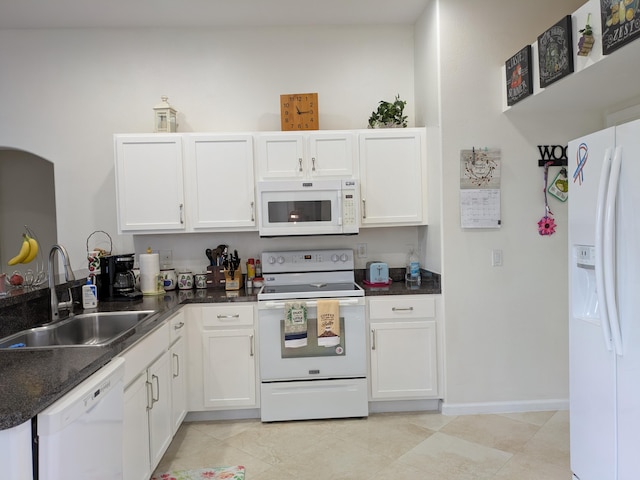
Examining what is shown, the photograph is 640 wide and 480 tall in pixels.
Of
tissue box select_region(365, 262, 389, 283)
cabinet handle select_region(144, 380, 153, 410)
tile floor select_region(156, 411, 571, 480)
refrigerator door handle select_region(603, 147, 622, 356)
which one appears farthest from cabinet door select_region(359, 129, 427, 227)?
cabinet handle select_region(144, 380, 153, 410)

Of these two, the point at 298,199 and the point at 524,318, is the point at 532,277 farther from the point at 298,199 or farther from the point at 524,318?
the point at 298,199

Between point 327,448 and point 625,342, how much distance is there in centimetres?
173

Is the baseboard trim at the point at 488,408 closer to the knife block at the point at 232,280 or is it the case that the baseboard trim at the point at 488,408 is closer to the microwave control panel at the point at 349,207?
the microwave control panel at the point at 349,207

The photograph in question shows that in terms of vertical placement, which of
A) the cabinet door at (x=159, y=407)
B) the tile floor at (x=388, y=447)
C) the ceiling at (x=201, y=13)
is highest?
the ceiling at (x=201, y=13)

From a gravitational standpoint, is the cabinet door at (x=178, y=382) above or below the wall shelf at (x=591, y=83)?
below

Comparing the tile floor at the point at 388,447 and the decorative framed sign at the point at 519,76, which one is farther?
the decorative framed sign at the point at 519,76

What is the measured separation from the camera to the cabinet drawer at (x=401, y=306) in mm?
3117

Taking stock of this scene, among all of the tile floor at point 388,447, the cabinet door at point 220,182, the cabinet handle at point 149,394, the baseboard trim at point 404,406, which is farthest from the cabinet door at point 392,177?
the cabinet handle at point 149,394

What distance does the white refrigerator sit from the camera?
5.53 feet

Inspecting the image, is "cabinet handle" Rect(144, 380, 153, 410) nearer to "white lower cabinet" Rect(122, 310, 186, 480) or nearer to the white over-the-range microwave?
"white lower cabinet" Rect(122, 310, 186, 480)

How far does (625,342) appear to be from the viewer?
1.71 m

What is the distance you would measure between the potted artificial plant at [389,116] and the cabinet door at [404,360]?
4.87ft

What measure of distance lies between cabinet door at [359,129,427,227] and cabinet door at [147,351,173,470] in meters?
1.68

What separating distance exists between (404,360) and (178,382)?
4.96ft
